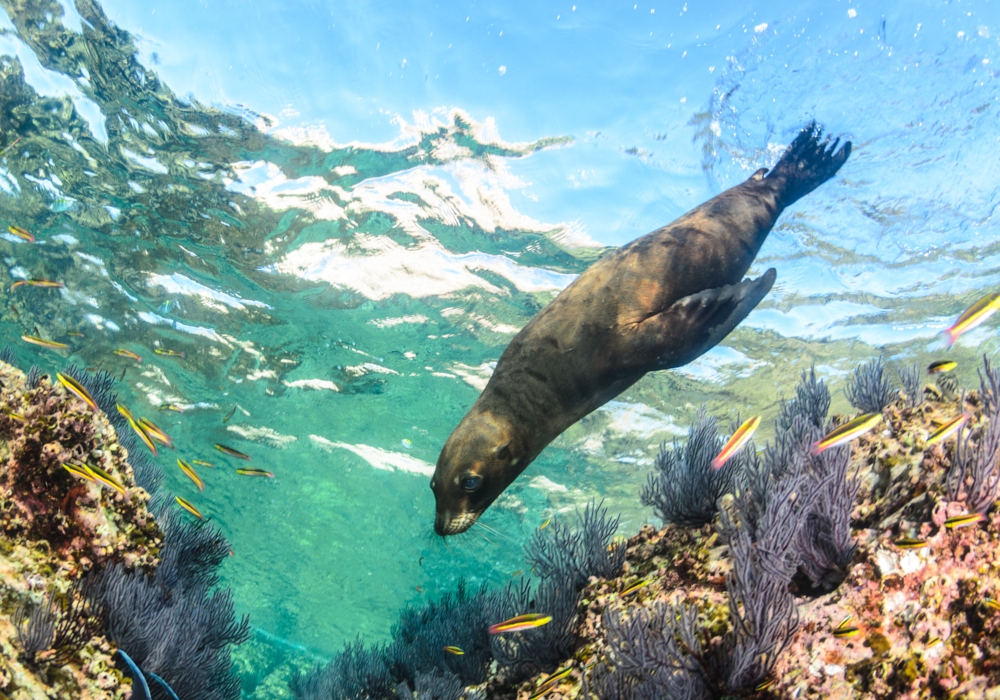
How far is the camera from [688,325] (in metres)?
4.64

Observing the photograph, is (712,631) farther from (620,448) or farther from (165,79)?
(620,448)

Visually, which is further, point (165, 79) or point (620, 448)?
point (620, 448)

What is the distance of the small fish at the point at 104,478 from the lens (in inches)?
143

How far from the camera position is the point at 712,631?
2.72 m

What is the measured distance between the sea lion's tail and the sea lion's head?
4624 millimetres

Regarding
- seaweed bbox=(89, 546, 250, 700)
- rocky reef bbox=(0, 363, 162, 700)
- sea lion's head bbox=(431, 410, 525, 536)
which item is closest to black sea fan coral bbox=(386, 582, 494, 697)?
sea lion's head bbox=(431, 410, 525, 536)

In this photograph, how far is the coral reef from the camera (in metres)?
3.04

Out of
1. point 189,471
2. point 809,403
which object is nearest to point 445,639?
point 189,471

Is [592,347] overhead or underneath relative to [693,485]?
overhead

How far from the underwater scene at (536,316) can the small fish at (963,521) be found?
1.1 inches

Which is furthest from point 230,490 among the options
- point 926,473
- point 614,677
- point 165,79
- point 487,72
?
point 926,473

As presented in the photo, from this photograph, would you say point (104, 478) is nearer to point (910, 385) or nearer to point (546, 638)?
point (546, 638)

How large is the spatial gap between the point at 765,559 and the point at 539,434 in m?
2.44

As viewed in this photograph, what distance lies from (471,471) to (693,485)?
1.86 meters
